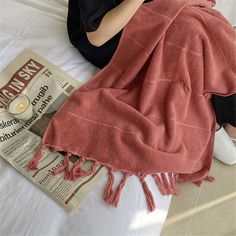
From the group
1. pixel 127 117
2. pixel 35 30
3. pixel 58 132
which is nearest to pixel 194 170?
pixel 127 117

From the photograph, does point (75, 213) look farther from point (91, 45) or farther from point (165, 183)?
point (91, 45)

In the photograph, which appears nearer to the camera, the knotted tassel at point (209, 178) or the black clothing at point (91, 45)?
the black clothing at point (91, 45)

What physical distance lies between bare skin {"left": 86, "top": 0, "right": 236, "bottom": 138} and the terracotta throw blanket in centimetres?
7

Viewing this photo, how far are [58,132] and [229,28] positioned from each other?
0.55 metres

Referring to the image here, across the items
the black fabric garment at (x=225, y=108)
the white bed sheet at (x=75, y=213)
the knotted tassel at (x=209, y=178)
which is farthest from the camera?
the knotted tassel at (x=209, y=178)

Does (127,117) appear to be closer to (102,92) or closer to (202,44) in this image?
(102,92)

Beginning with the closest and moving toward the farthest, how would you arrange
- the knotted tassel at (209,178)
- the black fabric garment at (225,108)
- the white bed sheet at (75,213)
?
the white bed sheet at (75,213)
the black fabric garment at (225,108)
the knotted tassel at (209,178)

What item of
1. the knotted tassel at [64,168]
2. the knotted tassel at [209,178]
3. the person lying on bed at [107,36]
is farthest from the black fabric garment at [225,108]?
the knotted tassel at [64,168]

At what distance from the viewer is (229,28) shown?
0.87 m

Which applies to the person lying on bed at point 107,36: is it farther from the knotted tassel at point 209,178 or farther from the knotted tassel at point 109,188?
the knotted tassel at point 109,188

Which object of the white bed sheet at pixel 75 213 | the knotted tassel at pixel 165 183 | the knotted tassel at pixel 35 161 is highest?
the knotted tassel at pixel 35 161


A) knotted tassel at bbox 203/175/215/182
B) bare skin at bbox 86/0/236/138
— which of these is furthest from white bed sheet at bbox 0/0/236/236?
bare skin at bbox 86/0/236/138

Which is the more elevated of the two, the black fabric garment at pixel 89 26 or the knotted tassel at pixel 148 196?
the black fabric garment at pixel 89 26

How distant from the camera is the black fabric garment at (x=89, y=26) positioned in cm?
76
